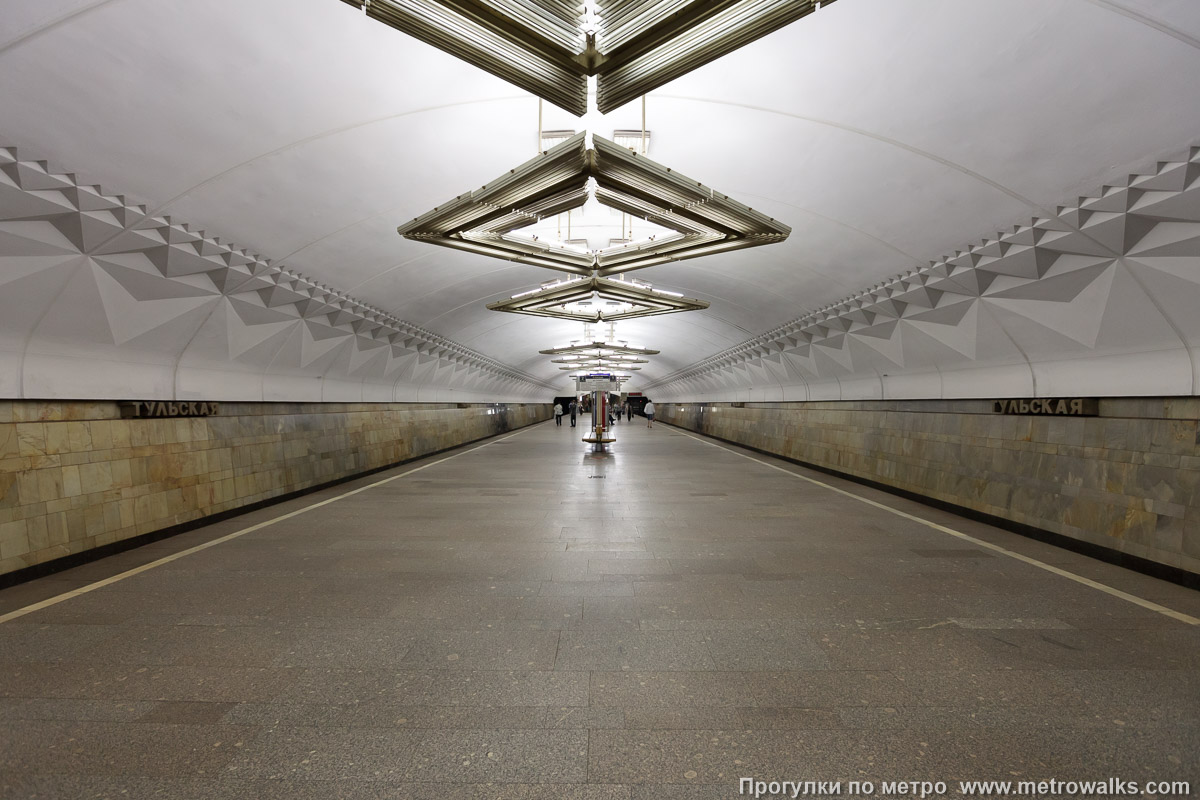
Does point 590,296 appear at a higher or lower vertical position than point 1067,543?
higher

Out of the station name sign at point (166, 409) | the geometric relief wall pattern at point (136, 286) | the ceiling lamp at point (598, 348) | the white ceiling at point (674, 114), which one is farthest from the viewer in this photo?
the ceiling lamp at point (598, 348)

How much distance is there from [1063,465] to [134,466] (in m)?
11.3

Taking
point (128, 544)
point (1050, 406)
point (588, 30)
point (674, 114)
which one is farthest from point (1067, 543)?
point (128, 544)

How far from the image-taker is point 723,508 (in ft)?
25.7

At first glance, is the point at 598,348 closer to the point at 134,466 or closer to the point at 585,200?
the point at 585,200

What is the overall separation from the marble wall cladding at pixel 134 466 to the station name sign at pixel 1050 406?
1134 cm

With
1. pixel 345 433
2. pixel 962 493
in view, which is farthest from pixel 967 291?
pixel 345 433

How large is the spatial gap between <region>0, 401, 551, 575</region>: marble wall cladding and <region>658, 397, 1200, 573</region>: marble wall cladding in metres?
11.0

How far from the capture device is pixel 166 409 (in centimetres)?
659

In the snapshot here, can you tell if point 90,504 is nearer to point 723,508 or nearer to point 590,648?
point 590,648

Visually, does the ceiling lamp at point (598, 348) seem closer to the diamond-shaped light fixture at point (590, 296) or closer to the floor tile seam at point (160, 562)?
the diamond-shaped light fixture at point (590, 296)

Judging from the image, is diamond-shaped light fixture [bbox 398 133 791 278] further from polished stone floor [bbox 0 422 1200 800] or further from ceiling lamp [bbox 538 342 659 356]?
ceiling lamp [bbox 538 342 659 356]

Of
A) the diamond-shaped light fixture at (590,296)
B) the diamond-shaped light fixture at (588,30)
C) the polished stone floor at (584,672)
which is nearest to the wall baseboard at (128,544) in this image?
the polished stone floor at (584,672)

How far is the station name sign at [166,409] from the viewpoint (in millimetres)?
6098
